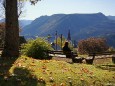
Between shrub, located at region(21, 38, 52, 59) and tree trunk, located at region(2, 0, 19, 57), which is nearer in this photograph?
tree trunk, located at region(2, 0, 19, 57)

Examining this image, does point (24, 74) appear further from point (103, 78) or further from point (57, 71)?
point (103, 78)

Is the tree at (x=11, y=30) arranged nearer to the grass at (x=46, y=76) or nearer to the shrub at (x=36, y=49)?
the grass at (x=46, y=76)

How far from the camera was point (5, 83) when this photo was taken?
1246 cm

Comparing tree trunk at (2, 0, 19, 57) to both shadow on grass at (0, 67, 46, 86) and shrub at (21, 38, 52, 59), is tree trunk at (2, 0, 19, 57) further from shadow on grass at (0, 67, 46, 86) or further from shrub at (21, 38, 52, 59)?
shadow on grass at (0, 67, 46, 86)

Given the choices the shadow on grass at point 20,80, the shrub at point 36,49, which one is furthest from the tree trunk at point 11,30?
the shadow on grass at point 20,80

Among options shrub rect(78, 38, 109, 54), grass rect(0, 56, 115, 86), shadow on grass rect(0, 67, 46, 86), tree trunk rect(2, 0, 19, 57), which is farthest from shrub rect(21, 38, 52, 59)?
shrub rect(78, 38, 109, 54)

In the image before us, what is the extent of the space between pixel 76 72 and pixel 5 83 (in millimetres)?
5120

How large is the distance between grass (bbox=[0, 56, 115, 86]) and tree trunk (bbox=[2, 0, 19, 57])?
139 cm

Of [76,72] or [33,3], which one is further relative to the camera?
[33,3]

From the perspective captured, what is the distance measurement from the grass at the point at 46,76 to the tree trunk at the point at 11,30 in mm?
1392

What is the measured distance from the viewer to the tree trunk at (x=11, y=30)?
19172 millimetres

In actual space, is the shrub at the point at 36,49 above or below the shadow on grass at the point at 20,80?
above

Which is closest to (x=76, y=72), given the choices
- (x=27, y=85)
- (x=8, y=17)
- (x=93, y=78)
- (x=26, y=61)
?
(x=93, y=78)

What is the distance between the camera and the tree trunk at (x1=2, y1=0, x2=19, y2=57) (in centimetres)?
1917
